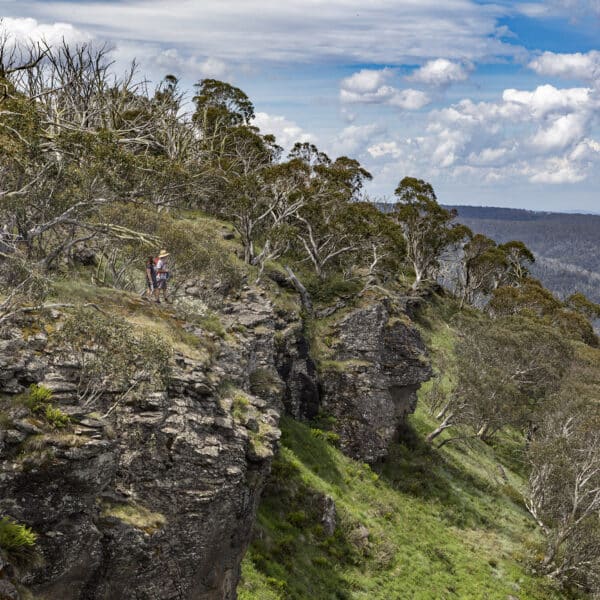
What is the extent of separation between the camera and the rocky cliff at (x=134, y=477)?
12953 mm

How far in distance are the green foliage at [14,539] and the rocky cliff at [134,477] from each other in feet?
0.82

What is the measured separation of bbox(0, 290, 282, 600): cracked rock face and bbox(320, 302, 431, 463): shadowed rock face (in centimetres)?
1751

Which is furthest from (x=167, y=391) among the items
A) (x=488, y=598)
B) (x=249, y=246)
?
(x=249, y=246)

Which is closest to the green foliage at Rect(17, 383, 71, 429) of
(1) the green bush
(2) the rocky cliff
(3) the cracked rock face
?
(1) the green bush

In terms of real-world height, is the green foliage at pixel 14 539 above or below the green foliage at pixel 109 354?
below

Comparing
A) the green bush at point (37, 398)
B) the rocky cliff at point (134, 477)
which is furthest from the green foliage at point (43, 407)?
the rocky cliff at point (134, 477)

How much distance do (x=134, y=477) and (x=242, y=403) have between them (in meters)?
5.52

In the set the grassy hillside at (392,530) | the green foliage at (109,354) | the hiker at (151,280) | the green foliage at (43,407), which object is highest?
the hiker at (151,280)

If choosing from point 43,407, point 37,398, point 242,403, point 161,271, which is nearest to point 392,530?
point 242,403

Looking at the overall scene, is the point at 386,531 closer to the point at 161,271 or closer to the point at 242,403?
the point at 242,403

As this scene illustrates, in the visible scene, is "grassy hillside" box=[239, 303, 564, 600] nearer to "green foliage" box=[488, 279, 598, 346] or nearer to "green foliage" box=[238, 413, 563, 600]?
"green foliage" box=[238, 413, 563, 600]

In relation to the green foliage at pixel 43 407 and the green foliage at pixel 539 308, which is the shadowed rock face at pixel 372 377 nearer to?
the green foliage at pixel 43 407

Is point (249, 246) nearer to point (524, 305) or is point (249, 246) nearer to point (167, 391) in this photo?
point (167, 391)

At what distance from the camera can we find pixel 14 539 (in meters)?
11.9
